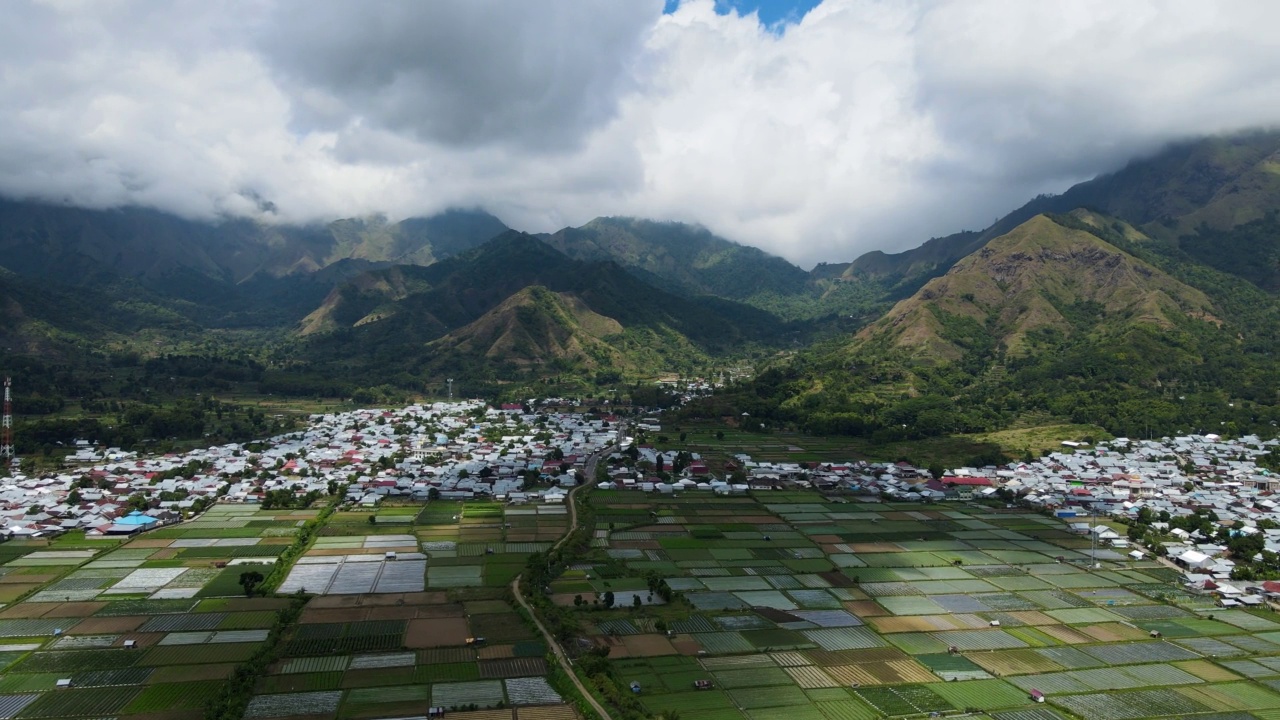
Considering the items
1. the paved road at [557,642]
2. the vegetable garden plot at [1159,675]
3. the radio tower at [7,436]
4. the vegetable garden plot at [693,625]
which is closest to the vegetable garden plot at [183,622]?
the paved road at [557,642]

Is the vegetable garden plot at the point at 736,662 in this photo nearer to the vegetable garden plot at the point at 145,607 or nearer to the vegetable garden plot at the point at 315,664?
the vegetable garden plot at the point at 315,664

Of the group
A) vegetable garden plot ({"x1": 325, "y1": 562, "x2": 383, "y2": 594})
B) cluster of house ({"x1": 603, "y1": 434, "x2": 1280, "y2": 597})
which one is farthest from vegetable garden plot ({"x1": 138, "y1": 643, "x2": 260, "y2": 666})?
cluster of house ({"x1": 603, "y1": 434, "x2": 1280, "y2": 597})

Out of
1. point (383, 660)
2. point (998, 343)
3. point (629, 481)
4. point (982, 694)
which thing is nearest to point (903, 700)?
point (982, 694)

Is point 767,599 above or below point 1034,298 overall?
below

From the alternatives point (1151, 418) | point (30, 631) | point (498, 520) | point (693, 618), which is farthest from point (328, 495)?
point (1151, 418)

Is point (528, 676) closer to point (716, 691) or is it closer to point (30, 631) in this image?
point (716, 691)

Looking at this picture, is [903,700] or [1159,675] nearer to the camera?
[903,700]

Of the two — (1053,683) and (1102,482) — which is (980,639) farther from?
(1102,482)

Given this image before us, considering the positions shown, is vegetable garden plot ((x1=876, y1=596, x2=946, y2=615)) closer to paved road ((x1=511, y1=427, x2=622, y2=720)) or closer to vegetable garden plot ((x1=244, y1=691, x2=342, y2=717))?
paved road ((x1=511, y1=427, x2=622, y2=720))
